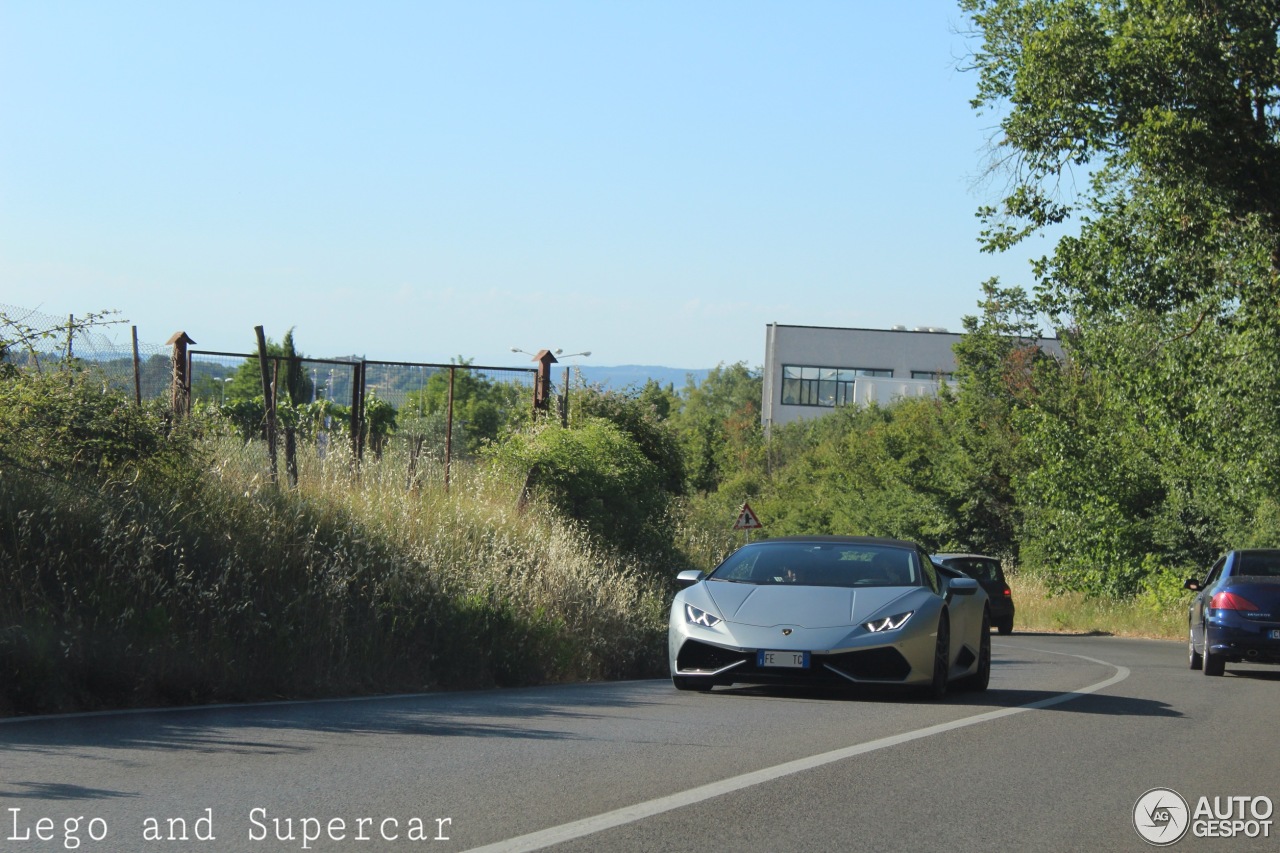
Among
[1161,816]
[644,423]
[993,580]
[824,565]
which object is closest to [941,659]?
[824,565]

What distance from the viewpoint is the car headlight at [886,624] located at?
36.1 feet

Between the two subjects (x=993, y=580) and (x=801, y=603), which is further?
(x=993, y=580)

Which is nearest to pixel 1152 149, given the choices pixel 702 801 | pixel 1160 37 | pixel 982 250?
pixel 1160 37

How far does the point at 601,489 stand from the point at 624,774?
17.1 metres

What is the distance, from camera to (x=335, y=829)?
6.00 meters

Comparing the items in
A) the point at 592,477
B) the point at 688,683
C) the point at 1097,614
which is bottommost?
the point at 1097,614

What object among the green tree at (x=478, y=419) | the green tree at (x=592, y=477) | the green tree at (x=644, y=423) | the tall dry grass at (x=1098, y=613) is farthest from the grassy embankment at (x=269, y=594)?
the tall dry grass at (x=1098, y=613)

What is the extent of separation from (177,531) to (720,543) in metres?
18.0

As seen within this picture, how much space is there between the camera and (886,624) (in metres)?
11.1

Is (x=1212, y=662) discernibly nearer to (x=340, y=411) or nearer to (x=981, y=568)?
(x=340, y=411)

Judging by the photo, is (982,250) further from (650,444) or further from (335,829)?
(335,829)

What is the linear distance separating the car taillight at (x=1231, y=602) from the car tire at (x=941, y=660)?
7.13m

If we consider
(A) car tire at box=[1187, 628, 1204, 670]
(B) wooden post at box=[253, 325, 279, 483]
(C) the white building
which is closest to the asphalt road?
(B) wooden post at box=[253, 325, 279, 483]

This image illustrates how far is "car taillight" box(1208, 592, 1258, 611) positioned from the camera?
56.9ft
